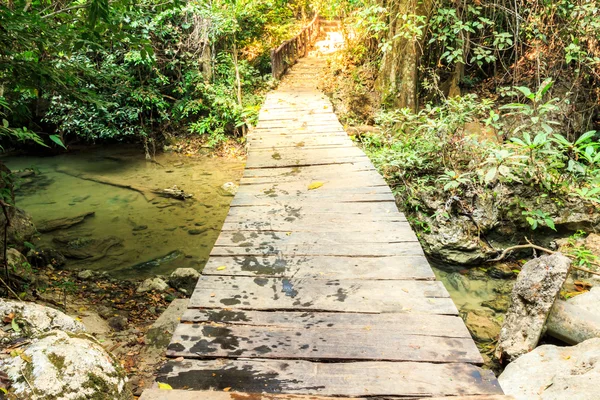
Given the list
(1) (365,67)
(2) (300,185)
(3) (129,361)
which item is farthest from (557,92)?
(3) (129,361)

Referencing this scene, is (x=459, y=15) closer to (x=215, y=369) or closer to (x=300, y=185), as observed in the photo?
(x=300, y=185)

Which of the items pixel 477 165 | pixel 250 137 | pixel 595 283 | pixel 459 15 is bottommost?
pixel 595 283

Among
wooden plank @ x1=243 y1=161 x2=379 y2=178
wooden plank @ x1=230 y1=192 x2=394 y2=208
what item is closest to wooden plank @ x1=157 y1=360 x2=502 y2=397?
wooden plank @ x1=230 y1=192 x2=394 y2=208

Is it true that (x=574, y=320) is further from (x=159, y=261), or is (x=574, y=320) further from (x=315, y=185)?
(x=159, y=261)

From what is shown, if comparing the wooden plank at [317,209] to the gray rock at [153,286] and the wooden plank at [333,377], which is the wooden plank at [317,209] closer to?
the wooden plank at [333,377]

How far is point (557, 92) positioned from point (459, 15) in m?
2.58

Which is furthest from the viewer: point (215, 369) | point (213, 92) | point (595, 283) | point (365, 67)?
point (213, 92)

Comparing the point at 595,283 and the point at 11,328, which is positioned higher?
the point at 11,328

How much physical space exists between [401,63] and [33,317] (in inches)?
308

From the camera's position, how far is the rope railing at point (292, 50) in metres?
10.9

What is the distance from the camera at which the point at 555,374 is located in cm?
327

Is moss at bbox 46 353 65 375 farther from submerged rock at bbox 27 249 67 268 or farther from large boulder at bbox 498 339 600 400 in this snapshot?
submerged rock at bbox 27 249 67 268

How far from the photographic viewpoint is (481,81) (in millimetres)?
9883

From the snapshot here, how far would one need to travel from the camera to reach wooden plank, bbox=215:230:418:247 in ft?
9.39
